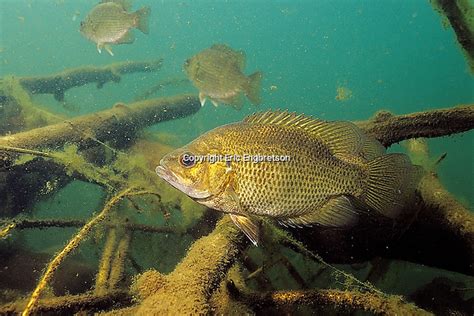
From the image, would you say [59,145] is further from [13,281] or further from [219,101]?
[219,101]

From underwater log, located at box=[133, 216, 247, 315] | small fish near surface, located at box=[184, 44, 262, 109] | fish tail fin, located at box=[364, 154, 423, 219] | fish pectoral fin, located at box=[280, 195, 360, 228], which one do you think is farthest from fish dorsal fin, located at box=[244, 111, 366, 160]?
small fish near surface, located at box=[184, 44, 262, 109]

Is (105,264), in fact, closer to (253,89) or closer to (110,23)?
(253,89)

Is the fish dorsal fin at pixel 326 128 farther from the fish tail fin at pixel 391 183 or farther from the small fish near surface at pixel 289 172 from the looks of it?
the fish tail fin at pixel 391 183

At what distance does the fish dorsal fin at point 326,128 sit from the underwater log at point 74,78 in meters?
10.0

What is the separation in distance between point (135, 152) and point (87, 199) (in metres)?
12.0

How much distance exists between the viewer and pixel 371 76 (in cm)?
15525

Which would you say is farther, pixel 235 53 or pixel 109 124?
pixel 235 53

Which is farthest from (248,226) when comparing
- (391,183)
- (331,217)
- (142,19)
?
(142,19)

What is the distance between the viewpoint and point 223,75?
7.26 metres

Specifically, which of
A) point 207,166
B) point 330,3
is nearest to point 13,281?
point 207,166

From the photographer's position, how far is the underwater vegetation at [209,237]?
253 cm

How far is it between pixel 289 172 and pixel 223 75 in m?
5.09

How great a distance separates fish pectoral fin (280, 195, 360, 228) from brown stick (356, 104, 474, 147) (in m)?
1.81

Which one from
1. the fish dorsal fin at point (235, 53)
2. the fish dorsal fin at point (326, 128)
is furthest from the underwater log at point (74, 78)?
the fish dorsal fin at point (326, 128)
